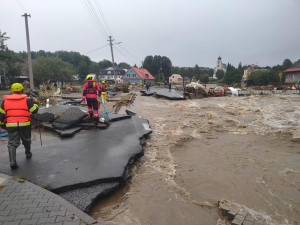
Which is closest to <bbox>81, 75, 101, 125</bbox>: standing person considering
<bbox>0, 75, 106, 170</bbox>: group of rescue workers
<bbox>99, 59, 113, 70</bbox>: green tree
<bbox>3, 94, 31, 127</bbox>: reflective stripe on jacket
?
<bbox>0, 75, 106, 170</bbox>: group of rescue workers

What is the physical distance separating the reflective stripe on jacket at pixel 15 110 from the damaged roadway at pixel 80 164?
35.5 inches

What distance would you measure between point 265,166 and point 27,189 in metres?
5.15

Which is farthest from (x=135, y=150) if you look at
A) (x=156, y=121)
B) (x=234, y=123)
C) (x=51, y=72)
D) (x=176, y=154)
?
(x=51, y=72)

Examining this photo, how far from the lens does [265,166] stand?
503 centimetres

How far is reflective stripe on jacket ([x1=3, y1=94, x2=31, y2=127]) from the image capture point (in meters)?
3.95

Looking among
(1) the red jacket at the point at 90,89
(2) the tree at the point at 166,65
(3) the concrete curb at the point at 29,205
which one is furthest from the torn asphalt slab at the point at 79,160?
(2) the tree at the point at 166,65

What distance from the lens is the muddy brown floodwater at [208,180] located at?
3.21 metres

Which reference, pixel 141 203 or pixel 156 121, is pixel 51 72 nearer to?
pixel 156 121

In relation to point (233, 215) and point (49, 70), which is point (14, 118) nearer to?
point (233, 215)

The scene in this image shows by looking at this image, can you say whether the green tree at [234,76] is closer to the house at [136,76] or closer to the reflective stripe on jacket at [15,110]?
the house at [136,76]

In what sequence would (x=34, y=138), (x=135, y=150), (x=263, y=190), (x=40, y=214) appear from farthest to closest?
(x=34, y=138), (x=135, y=150), (x=263, y=190), (x=40, y=214)

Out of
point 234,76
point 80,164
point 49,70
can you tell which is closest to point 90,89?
point 80,164

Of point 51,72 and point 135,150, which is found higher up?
point 51,72

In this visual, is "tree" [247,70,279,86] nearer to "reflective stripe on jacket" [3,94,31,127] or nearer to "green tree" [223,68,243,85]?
"green tree" [223,68,243,85]
